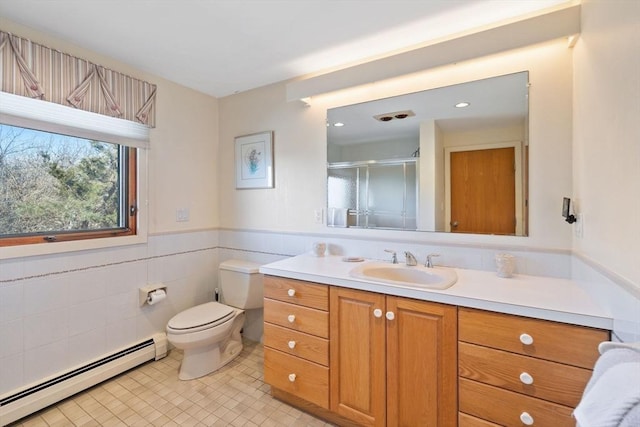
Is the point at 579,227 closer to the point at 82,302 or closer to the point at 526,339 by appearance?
the point at 526,339

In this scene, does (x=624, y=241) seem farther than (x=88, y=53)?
No

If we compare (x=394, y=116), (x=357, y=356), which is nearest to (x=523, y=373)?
(x=357, y=356)

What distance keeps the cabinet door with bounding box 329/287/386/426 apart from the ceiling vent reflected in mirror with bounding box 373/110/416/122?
119 cm

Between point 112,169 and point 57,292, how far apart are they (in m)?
0.90

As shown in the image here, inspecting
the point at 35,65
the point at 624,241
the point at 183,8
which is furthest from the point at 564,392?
the point at 35,65

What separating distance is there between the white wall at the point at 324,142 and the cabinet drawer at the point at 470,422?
2.97 ft

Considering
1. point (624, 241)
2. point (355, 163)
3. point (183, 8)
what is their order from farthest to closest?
point (355, 163), point (183, 8), point (624, 241)

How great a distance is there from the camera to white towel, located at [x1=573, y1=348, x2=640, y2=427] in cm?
45

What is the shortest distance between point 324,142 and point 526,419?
1.91 meters

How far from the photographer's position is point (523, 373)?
1.12 meters

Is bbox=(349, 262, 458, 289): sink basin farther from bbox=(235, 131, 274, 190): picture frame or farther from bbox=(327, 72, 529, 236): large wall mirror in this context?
bbox=(235, 131, 274, 190): picture frame

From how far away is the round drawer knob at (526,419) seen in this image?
1.10 m

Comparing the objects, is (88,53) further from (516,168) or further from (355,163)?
(516,168)

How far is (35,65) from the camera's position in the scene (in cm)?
166
